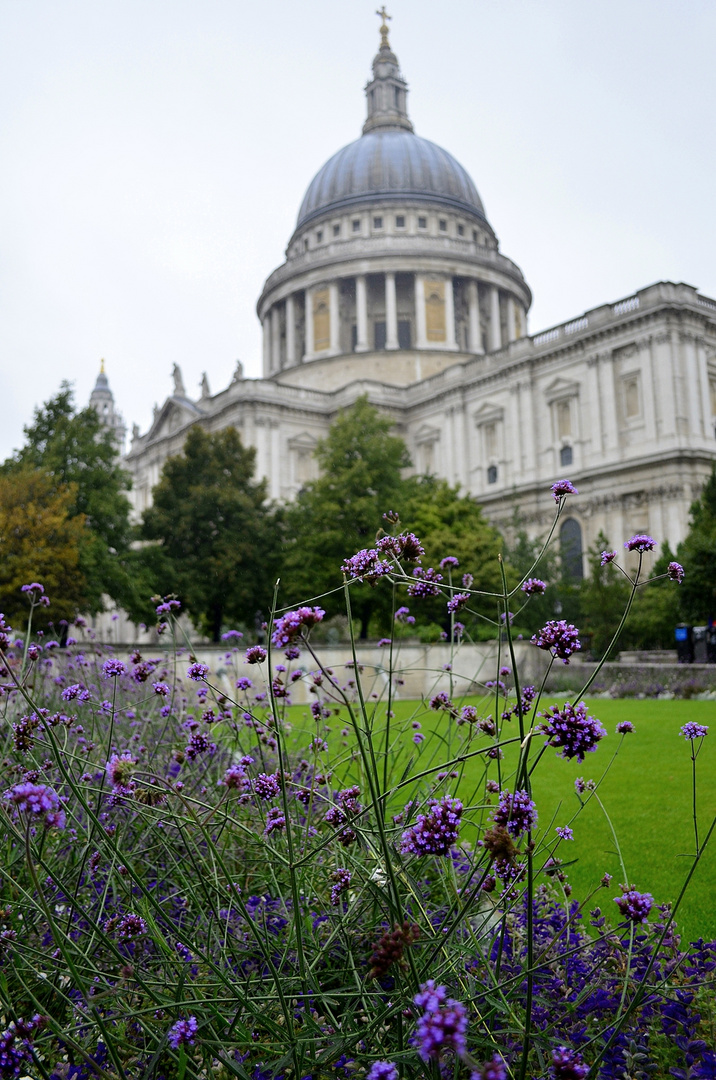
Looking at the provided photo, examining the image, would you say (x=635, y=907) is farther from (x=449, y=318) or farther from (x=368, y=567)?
(x=449, y=318)

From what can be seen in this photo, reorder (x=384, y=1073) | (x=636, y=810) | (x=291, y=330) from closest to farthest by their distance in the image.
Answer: (x=384, y=1073), (x=636, y=810), (x=291, y=330)

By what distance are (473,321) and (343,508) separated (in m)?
36.8

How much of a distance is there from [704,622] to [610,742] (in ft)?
53.8

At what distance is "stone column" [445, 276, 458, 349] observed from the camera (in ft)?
207

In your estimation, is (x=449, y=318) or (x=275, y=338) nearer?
(x=449, y=318)

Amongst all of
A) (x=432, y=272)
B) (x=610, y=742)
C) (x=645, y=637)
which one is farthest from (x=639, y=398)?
(x=610, y=742)

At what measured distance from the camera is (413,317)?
64938 mm

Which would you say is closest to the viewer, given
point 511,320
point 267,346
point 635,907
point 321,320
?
point 635,907

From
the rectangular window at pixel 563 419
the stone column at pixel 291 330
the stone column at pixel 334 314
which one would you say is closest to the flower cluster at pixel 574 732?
the rectangular window at pixel 563 419

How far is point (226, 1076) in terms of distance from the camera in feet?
10.2

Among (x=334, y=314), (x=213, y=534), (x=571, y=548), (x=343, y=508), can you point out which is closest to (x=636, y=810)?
(x=343, y=508)

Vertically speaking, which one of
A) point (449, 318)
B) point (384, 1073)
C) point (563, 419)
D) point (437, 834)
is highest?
point (449, 318)

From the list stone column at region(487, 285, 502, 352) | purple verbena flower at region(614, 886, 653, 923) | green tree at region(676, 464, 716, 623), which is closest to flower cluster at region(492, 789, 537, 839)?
purple verbena flower at region(614, 886, 653, 923)

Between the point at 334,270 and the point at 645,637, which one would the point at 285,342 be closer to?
the point at 334,270
